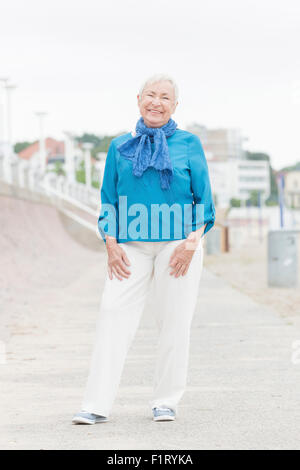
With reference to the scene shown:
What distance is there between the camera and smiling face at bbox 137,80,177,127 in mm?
4984

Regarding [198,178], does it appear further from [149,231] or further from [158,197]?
[149,231]

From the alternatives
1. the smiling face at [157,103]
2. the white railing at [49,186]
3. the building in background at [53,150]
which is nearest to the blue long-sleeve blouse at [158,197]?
the smiling face at [157,103]

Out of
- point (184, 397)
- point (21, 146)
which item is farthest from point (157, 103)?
point (21, 146)

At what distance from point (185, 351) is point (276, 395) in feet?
3.63

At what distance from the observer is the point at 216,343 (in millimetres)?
8859

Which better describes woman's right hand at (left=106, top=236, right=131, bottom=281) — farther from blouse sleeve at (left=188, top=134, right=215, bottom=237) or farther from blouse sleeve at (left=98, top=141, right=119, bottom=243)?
blouse sleeve at (left=188, top=134, right=215, bottom=237)

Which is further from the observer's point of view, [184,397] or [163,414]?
[184,397]

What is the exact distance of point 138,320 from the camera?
16.8ft

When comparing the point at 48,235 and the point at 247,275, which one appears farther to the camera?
the point at 48,235

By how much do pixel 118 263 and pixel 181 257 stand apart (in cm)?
31

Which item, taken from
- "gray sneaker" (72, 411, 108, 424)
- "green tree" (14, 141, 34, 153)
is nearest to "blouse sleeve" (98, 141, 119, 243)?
"gray sneaker" (72, 411, 108, 424)

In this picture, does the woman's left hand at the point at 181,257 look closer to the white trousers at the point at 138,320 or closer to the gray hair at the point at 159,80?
the white trousers at the point at 138,320

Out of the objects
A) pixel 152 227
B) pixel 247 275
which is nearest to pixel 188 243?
pixel 152 227

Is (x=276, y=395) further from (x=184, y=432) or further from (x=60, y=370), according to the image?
(x=60, y=370)
